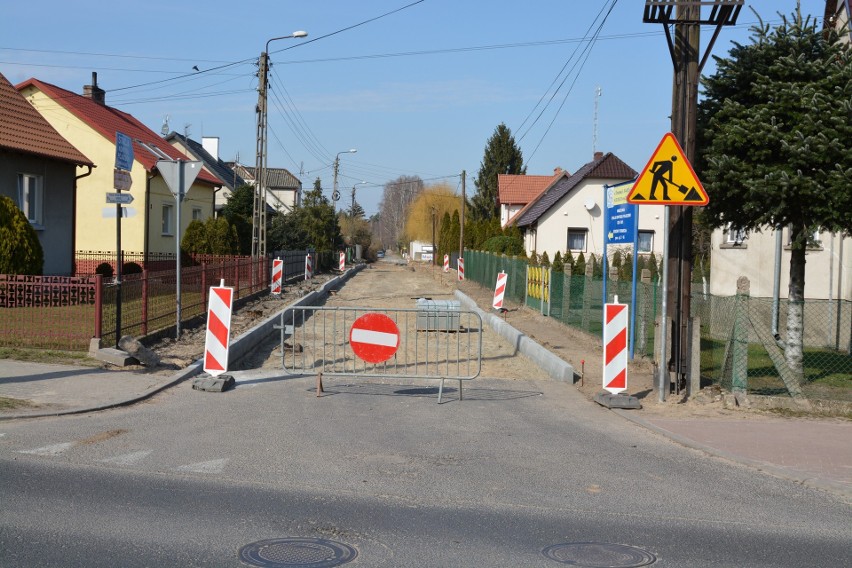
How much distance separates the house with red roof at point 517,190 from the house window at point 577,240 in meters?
17.0

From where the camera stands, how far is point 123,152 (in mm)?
12602

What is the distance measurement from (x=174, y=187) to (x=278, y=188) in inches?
3162

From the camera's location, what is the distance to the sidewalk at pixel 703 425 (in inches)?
312

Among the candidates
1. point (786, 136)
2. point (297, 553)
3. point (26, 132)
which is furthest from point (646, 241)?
point (297, 553)

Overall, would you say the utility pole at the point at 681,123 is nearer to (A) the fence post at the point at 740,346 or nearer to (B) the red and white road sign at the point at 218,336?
(A) the fence post at the point at 740,346

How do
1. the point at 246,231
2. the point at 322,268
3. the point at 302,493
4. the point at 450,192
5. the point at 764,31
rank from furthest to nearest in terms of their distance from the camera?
the point at 450,192, the point at 322,268, the point at 246,231, the point at 764,31, the point at 302,493

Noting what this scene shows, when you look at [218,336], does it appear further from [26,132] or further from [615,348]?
[26,132]

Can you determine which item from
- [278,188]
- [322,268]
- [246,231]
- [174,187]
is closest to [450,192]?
[278,188]

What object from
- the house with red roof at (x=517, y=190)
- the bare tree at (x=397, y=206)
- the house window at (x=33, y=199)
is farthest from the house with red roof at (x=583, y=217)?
the bare tree at (x=397, y=206)

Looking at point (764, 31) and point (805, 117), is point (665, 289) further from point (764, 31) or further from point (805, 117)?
point (764, 31)

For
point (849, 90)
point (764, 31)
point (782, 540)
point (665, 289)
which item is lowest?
point (782, 540)

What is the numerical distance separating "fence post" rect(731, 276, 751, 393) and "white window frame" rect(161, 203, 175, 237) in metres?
28.7

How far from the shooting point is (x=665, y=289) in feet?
36.3

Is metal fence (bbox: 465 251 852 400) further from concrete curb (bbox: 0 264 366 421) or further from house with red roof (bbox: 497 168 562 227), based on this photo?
house with red roof (bbox: 497 168 562 227)
